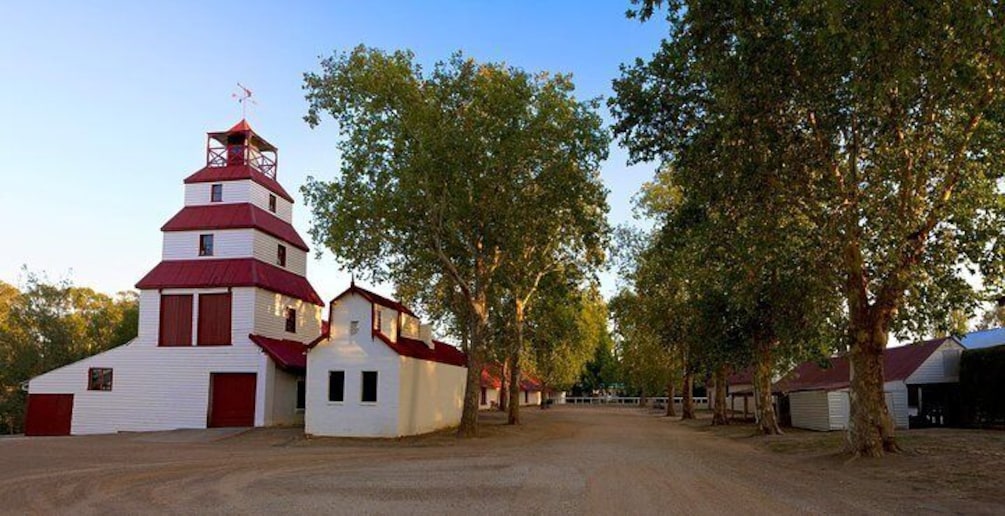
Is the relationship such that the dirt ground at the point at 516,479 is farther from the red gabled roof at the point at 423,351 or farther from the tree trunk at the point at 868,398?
the red gabled roof at the point at 423,351

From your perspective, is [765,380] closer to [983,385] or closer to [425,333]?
[983,385]

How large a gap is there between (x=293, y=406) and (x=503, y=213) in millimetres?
16456

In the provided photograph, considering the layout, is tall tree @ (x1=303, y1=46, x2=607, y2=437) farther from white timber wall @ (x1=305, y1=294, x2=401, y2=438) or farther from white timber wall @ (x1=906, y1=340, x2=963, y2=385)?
white timber wall @ (x1=906, y1=340, x2=963, y2=385)

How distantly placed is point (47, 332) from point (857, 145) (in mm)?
54162

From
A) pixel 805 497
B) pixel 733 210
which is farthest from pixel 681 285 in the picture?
pixel 805 497

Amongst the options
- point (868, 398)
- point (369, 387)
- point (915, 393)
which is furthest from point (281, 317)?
point (915, 393)

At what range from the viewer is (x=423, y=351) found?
3766 cm

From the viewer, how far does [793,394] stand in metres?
42.8

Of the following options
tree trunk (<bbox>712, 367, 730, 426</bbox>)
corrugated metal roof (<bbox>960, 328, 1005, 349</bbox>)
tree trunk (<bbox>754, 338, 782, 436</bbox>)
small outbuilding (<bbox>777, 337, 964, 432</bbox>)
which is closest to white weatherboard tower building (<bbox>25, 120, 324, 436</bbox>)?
tree trunk (<bbox>754, 338, 782, 436</bbox>)

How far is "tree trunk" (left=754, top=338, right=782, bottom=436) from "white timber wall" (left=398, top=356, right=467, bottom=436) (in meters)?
15.3

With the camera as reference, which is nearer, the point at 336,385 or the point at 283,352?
the point at 336,385

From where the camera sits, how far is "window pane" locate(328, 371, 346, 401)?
110 feet

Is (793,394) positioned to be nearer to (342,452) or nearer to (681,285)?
(681,285)

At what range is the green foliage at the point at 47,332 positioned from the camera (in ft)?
172
